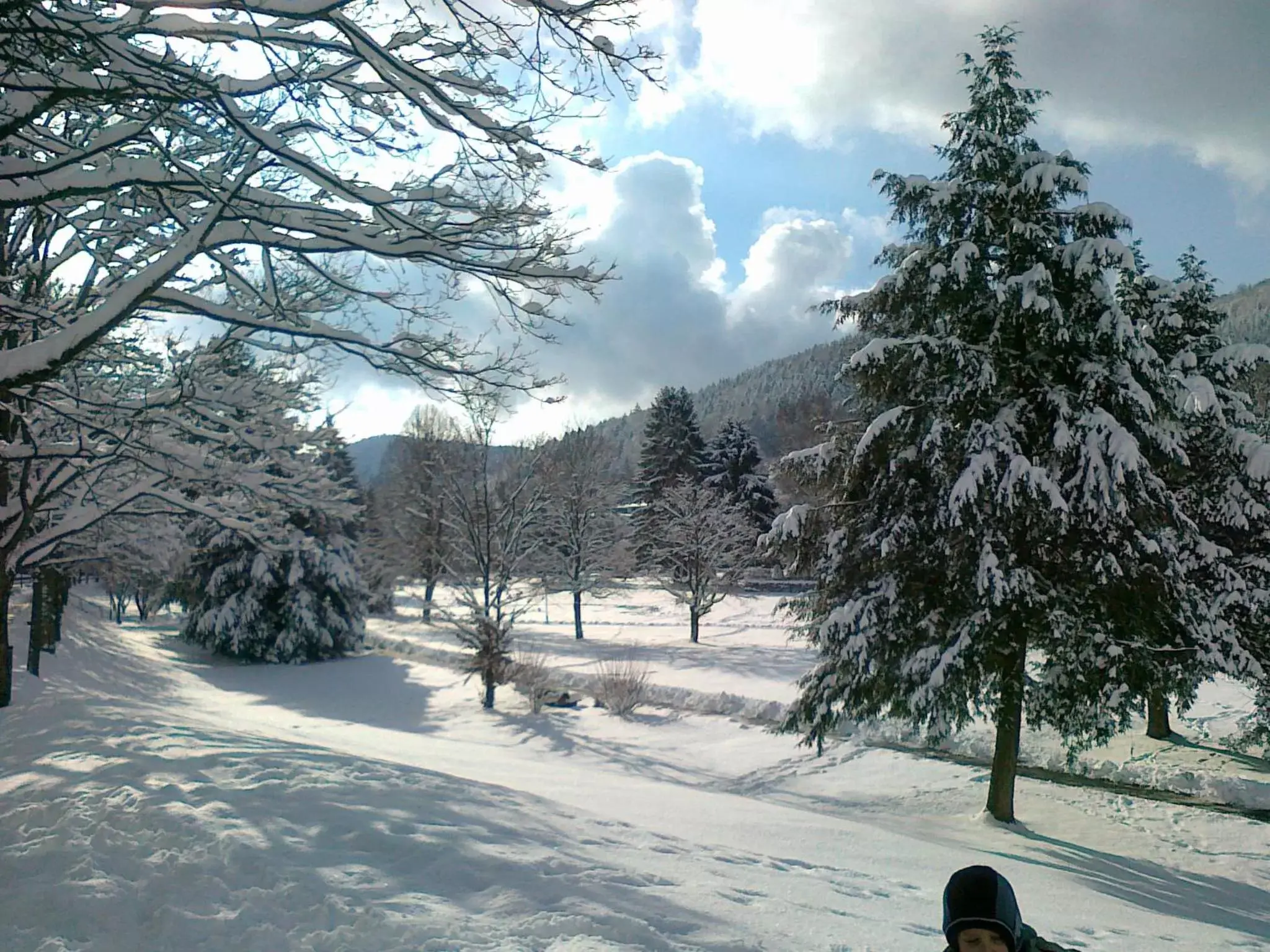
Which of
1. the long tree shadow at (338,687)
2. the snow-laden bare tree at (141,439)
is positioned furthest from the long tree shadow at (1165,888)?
the long tree shadow at (338,687)

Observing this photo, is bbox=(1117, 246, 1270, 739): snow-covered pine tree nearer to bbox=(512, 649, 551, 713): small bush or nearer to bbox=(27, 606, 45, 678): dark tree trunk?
bbox=(512, 649, 551, 713): small bush

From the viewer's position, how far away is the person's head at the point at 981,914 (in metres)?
2.30

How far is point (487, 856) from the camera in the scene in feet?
16.1

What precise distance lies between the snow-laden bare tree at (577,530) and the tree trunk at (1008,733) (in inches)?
904

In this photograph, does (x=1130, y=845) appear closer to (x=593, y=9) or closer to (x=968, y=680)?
(x=968, y=680)

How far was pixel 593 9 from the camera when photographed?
4.77 m

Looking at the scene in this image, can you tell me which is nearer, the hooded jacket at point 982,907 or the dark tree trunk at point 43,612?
the hooded jacket at point 982,907

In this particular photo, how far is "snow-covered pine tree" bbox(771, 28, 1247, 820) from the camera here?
395 inches

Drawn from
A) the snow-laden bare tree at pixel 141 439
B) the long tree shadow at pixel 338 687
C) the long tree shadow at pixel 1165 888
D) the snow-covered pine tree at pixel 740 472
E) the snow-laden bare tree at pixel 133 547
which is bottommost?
the long tree shadow at pixel 338 687

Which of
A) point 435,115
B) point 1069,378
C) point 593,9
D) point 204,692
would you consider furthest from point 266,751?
point 204,692

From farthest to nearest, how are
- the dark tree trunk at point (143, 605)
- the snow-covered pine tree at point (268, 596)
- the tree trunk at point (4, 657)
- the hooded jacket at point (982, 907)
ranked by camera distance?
the dark tree trunk at point (143, 605)
the snow-covered pine tree at point (268, 596)
the tree trunk at point (4, 657)
the hooded jacket at point (982, 907)

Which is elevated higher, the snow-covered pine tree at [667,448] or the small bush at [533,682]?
the snow-covered pine tree at [667,448]

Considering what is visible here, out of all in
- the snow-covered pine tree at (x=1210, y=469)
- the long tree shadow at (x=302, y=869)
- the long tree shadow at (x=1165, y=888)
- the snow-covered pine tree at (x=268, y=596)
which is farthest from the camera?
the snow-covered pine tree at (x=268, y=596)

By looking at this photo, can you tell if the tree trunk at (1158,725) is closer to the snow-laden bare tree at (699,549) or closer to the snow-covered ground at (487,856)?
the snow-covered ground at (487,856)
